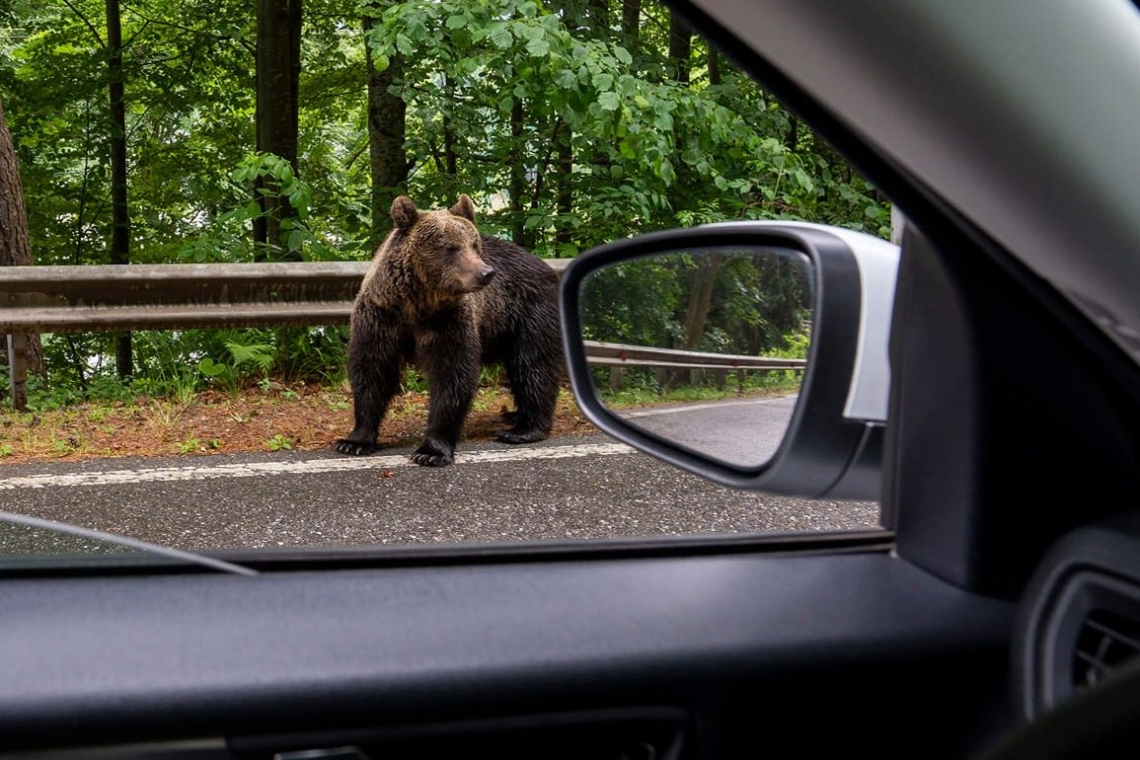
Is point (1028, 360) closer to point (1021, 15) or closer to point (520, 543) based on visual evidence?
point (1021, 15)

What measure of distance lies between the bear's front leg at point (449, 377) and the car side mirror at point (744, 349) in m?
3.19

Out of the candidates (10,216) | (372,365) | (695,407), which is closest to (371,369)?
(372,365)

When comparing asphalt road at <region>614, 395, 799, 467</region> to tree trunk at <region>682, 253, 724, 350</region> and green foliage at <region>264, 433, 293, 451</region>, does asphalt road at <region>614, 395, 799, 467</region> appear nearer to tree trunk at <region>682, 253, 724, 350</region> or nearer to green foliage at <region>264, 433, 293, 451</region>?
tree trunk at <region>682, 253, 724, 350</region>

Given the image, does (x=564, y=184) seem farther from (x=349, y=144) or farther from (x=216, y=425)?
(x=349, y=144)

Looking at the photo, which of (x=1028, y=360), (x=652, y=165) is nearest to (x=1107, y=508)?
(x=1028, y=360)

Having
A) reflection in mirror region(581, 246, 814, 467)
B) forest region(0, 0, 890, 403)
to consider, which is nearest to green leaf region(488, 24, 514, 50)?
forest region(0, 0, 890, 403)

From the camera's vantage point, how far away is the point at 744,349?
1.26 metres

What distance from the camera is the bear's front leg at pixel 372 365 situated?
4.81m

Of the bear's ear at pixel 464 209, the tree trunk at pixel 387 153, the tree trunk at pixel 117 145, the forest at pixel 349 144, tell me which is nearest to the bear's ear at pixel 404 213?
the bear's ear at pixel 464 209

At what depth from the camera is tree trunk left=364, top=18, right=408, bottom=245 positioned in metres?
7.43

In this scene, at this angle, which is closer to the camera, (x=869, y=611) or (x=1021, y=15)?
(x=1021, y=15)

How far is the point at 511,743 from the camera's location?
111cm

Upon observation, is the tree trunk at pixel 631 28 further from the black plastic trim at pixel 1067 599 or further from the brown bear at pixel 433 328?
the black plastic trim at pixel 1067 599

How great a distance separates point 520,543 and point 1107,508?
2.14 feet
